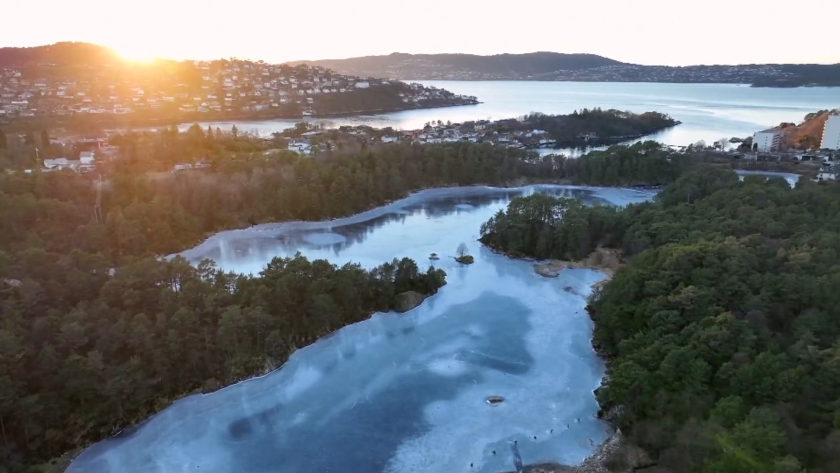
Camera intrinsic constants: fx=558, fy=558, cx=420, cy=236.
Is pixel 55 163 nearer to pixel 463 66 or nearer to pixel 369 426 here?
pixel 369 426

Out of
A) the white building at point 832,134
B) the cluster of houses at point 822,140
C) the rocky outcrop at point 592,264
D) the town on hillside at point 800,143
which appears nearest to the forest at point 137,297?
the rocky outcrop at point 592,264

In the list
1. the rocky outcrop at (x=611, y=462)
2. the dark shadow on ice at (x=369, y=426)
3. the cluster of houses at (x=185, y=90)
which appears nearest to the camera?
the rocky outcrop at (x=611, y=462)

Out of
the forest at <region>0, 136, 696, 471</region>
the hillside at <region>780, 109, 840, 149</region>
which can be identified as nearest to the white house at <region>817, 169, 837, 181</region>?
the hillside at <region>780, 109, 840, 149</region>

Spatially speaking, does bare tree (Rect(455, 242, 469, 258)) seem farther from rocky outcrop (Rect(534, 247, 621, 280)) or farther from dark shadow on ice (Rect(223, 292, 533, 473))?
dark shadow on ice (Rect(223, 292, 533, 473))

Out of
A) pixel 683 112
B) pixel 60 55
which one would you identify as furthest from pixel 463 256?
pixel 683 112

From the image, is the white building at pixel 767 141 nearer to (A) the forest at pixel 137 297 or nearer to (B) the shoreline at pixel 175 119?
(A) the forest at pixel 137 297

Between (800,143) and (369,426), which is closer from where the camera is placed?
(369,426)

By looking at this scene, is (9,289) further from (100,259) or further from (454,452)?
(454,452)
